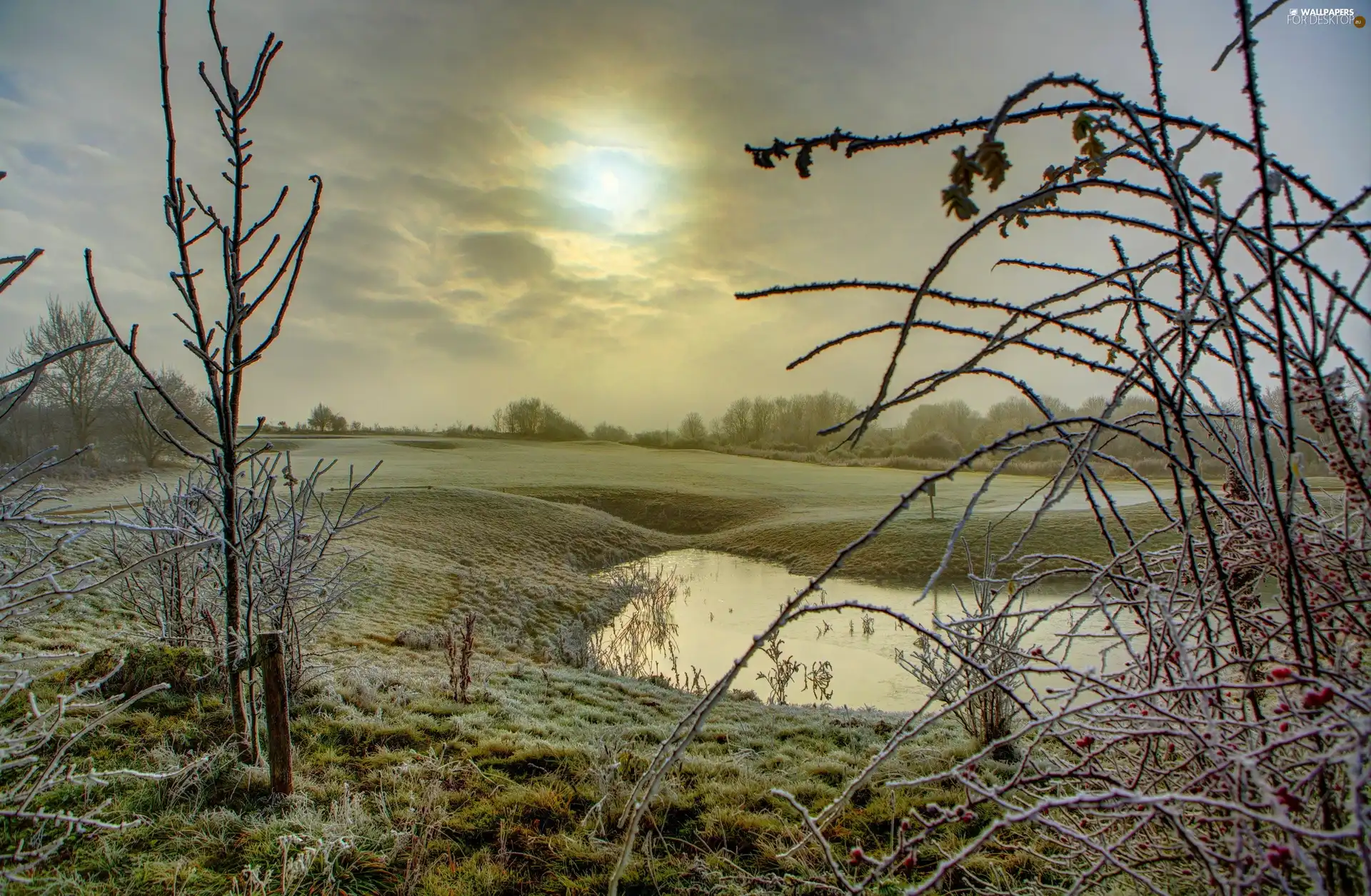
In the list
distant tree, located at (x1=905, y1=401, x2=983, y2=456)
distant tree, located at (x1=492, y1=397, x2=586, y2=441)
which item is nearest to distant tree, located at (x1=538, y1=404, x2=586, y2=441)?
distant tree, located at (x1=492, y1=397, x2=586, y2=441)

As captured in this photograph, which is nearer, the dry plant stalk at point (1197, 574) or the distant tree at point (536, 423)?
the dry plant stalk at point (1197, 574)

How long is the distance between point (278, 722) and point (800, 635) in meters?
9.93

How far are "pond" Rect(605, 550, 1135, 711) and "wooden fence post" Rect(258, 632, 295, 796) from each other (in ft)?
18.8

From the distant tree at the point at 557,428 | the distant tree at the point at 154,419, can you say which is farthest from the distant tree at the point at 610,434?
the distant tree at the point at 154,419

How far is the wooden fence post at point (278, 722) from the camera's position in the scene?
4074 mm

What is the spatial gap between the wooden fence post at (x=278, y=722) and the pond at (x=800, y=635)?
573cm

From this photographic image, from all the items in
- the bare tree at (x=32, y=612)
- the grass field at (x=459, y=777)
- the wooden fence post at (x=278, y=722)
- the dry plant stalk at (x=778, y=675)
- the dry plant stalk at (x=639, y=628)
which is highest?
the bare tree at (x=32, y=612)

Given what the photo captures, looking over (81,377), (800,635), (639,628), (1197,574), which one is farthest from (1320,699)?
(81,377)

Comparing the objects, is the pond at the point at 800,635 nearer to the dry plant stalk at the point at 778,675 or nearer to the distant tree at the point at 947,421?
the dry plant stalk at the point at 778,675

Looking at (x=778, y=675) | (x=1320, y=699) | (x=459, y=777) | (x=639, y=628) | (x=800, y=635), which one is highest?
(x=1320, y=699)

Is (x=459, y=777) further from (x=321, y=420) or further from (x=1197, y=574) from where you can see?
(x=321, y=420)

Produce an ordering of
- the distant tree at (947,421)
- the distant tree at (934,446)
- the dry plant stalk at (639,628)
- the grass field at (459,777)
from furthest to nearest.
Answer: the distant tree at (947,421) → the distant tree at (934,446) → the dry plant stalk at (639,628) → the grass field at (459,777)

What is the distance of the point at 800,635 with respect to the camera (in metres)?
12.7

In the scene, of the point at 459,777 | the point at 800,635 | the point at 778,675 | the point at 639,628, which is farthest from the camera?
the point at 639,628
